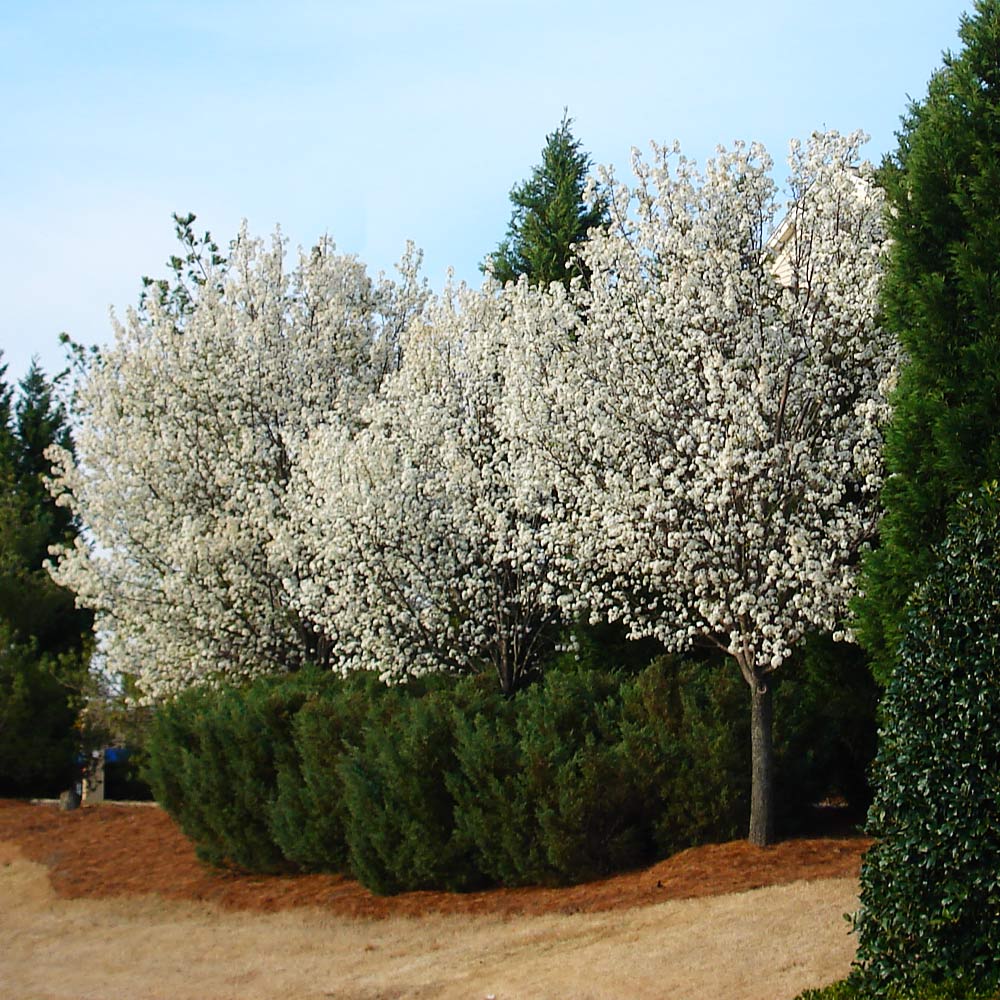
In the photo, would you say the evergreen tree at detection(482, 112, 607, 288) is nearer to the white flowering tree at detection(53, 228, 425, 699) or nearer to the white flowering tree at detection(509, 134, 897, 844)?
the white flowering tree at detection(53, 228, 425, 699)

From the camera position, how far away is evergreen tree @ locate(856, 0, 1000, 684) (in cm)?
809

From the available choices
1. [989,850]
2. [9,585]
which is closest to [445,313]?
[989,850]

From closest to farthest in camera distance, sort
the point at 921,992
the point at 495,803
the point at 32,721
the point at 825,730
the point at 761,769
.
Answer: the point at 921,992 → the point at 761,769 → the point at 495,803 → the point at 825,730 → the point at 32,721

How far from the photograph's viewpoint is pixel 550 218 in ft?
74.4

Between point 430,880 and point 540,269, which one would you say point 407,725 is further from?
point 540,269

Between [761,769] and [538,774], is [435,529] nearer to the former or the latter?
[538,774]

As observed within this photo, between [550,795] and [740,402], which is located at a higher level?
[740,402]

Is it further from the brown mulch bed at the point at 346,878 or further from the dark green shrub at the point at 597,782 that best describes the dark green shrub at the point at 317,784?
the dark green shrub at the point at 597,782

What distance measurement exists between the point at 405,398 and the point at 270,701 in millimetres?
4030

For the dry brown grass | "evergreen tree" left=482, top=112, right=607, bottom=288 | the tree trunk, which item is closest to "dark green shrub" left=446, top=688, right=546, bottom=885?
the dry brown grass

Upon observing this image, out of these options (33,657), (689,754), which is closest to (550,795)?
Result: (689,754)

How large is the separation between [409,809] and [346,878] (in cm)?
162

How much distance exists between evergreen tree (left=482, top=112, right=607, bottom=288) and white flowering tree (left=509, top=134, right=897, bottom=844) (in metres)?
10.3

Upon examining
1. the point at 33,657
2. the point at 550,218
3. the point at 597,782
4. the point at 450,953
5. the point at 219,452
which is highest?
the point at 550,218
